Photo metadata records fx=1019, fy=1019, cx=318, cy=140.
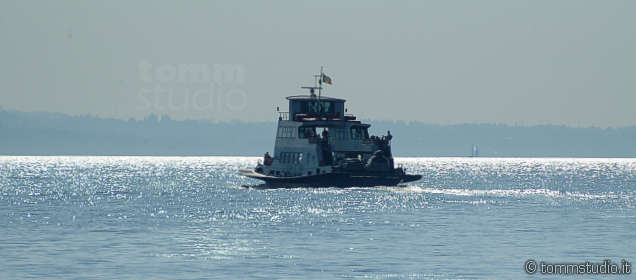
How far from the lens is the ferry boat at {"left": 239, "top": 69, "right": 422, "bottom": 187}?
3388 inches

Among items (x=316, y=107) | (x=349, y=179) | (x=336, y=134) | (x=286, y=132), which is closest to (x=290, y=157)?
(x=286, y=132)

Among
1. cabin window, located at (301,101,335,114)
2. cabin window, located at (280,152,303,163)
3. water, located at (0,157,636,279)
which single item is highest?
cabin window, located at (301,101,335,114)

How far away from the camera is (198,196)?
3654 inches

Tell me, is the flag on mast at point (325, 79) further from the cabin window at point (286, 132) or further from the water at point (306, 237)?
the water at point (306, 237)

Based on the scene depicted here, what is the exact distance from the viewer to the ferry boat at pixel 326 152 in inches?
3388

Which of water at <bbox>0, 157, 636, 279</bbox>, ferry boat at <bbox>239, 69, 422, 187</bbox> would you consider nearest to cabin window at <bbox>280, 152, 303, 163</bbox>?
ferry boat at <bbox>239, 69, 422, 187</bbox>

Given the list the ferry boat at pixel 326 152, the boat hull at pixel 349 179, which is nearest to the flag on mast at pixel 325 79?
the ferry boat at pixel 326 152

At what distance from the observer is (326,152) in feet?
291

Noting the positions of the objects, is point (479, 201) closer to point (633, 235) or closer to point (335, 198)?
point (335, 198)

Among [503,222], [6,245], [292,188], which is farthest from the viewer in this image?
[292,188]

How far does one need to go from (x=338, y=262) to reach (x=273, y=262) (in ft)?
8.21

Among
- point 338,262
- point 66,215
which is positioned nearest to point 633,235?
point 338,262

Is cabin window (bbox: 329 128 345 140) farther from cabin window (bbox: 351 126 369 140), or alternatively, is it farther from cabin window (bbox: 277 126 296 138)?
cabin window (bbox: 277 126 296 138)

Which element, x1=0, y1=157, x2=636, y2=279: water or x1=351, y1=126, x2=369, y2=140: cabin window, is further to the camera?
x1=351, y1=126, x2=369, y2=140: cabin window
